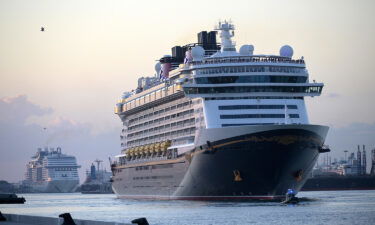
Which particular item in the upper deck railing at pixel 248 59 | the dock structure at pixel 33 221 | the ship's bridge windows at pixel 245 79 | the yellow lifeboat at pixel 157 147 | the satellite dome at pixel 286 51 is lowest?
the dock structure at pixel 33 221

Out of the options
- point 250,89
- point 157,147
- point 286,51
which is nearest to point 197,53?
point 286,51

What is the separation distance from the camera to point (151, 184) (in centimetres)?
8806

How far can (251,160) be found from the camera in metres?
69.2

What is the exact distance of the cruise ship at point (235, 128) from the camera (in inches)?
2731

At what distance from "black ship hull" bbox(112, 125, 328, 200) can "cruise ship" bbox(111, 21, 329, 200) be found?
0.08 m

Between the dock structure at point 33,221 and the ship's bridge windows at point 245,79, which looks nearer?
the dock structure at point 33,221

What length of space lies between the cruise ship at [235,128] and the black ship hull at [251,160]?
0.08 meters

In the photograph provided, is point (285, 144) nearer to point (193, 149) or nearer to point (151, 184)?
point (193, 149)

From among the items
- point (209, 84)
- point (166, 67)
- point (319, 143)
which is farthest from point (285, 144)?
point (166, 67)

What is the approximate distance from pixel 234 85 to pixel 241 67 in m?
2.10

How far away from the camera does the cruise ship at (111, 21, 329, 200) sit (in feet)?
228

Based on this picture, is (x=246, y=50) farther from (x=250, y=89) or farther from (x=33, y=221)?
(x=33, y=221)

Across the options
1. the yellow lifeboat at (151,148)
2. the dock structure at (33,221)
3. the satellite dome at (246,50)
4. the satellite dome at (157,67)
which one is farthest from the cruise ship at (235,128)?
the dock structure at (33,221)

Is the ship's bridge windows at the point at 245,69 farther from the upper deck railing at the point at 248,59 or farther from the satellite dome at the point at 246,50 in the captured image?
the satellite dome at the point at 246,50
